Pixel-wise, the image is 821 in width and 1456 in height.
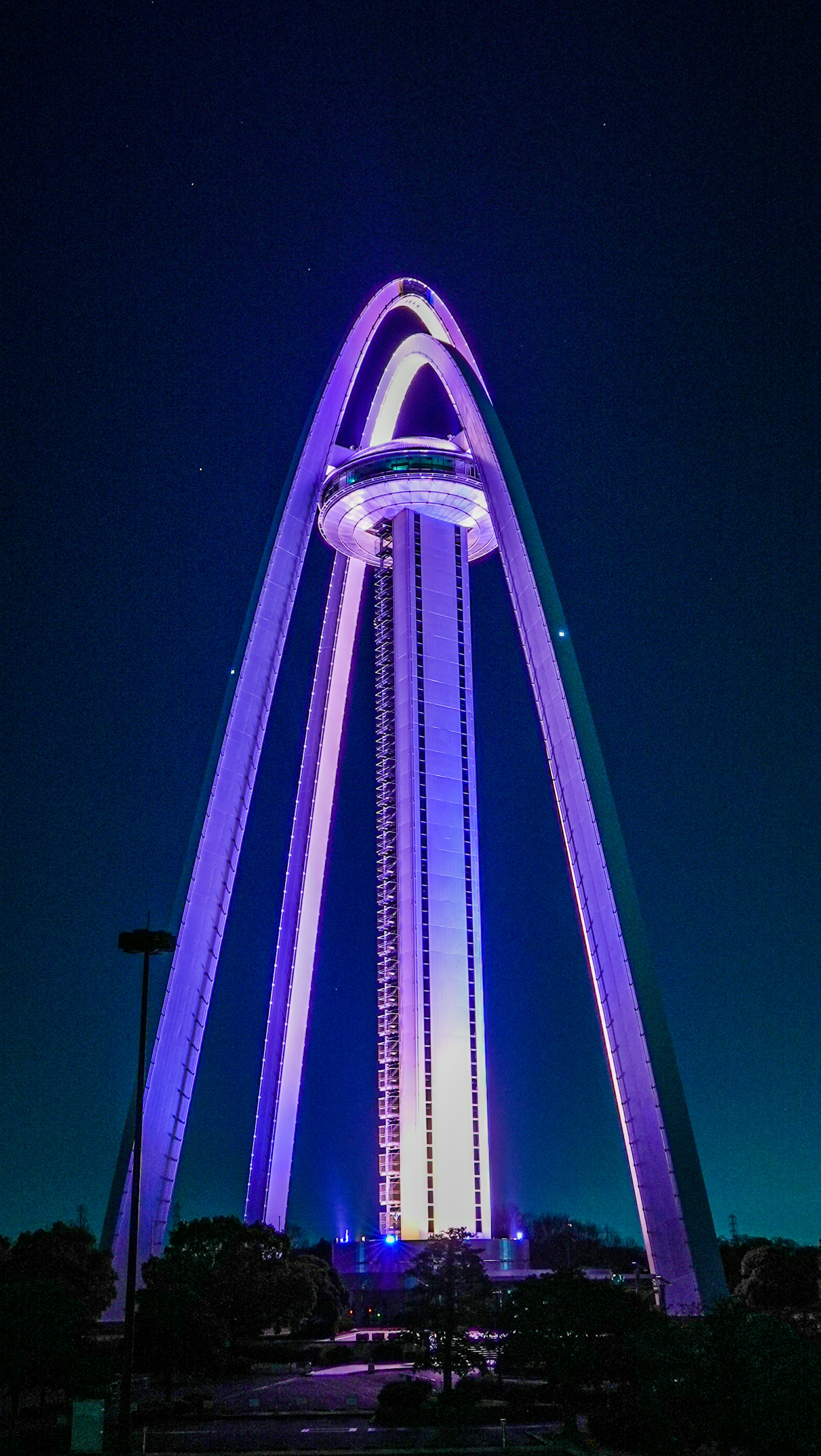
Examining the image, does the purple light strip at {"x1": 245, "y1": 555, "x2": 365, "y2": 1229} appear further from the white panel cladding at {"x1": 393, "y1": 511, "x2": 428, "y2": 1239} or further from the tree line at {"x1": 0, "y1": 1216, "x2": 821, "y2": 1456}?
the tree line at {"x1": 0, "y1": 1216, "x2": 821, "y2": 1456}

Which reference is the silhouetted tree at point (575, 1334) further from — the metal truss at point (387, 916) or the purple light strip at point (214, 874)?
the metal truss at point (387, 916)

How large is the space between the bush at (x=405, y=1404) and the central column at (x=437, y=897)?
2928 cm

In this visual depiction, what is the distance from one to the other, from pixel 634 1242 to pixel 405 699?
9343 centimetres

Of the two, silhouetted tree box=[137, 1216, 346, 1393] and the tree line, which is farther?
silhouetted tree box=[137, 1216, 346, 1393]

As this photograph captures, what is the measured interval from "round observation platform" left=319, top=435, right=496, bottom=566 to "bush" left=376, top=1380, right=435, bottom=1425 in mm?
47128

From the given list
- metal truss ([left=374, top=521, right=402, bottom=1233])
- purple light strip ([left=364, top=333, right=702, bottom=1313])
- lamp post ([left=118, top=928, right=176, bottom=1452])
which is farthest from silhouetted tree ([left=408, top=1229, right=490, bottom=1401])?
metal truss ([left=374, top=521, right=402, bottom=1233])

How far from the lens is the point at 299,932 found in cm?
7081

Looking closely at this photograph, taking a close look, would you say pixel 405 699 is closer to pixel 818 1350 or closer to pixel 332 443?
pixel 332 443

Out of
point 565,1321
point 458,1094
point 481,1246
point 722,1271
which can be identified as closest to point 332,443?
point 458,1094

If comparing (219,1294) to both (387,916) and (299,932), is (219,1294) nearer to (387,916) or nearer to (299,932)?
(387,916)

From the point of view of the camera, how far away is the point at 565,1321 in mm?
28297

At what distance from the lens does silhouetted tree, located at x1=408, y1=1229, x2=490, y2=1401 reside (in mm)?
33188

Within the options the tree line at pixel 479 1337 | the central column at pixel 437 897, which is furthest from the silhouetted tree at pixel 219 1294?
the central column at pixel 437 897

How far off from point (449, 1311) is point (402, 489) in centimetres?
4920
